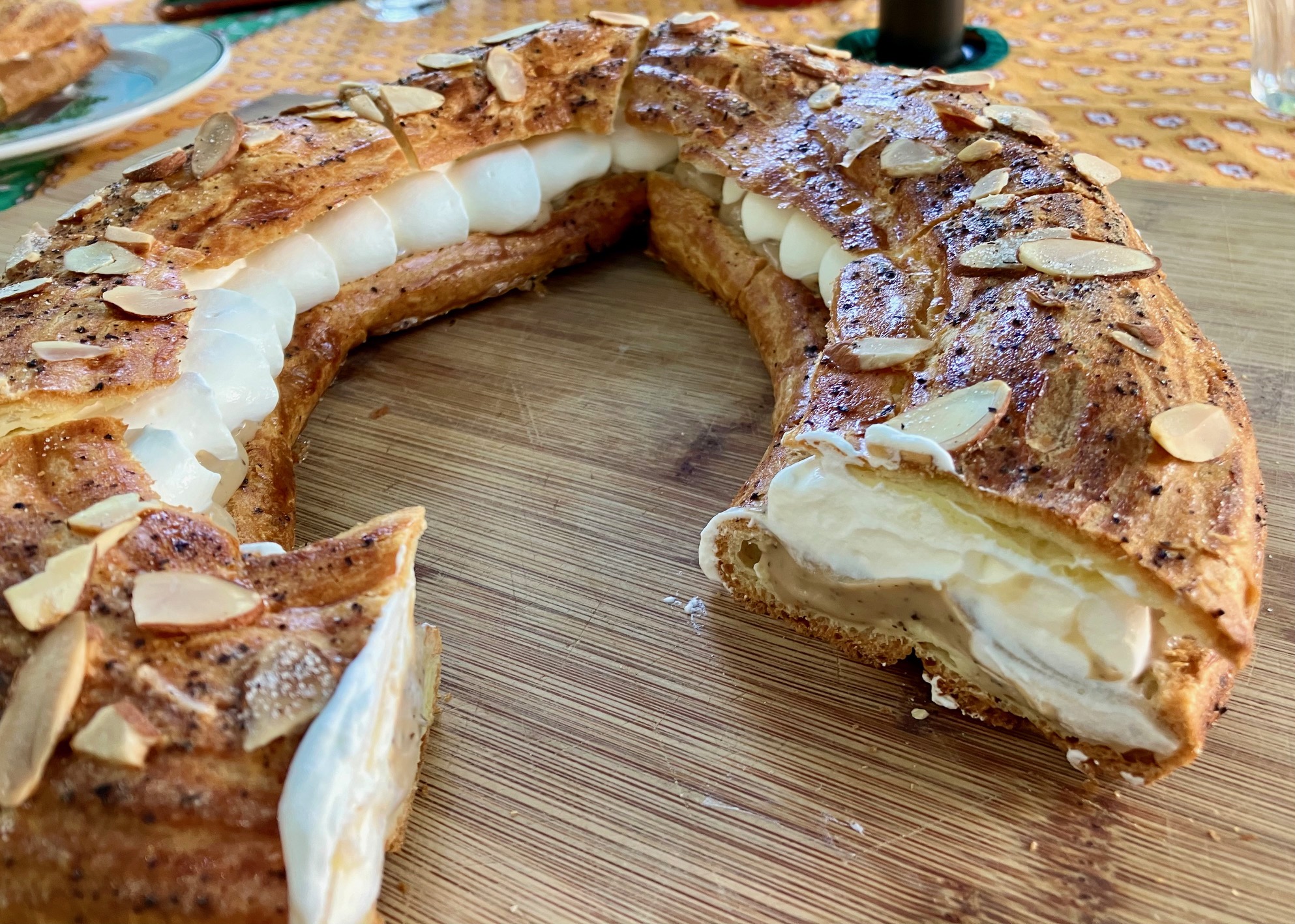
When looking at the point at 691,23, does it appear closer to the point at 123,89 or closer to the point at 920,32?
the point at 920,32

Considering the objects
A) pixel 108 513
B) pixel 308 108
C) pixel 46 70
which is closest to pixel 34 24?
pixel 46 70

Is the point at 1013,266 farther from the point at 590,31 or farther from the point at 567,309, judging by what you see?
the point at 590,31

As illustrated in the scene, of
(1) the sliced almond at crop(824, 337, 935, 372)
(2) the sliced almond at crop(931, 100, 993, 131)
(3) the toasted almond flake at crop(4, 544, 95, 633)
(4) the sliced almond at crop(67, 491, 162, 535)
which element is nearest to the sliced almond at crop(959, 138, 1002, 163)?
(2) the sliced almond at crop(931, 100, 993, 131)

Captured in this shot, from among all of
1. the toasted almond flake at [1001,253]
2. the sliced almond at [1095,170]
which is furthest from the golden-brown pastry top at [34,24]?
the sliced almond at [1095,170]

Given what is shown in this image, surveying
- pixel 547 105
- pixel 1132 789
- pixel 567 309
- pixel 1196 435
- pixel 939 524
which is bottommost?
pixel 1132 789

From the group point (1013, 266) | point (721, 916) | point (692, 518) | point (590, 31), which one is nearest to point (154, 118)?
point (590, 31)

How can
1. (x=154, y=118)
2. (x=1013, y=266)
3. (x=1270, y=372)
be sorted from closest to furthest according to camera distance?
(x=1013, y=266) → (x=1270, y=372) → (x=154, y=118)
